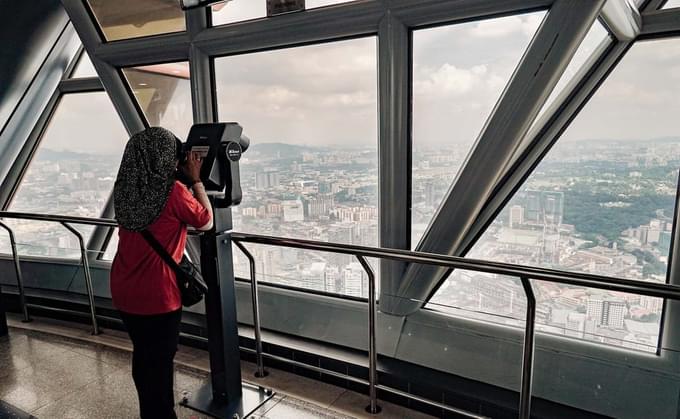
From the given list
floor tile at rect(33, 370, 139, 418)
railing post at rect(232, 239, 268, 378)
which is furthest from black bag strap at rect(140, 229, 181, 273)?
floor tile at rect(33, 370, 139, 418)

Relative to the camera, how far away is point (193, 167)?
2.17 m

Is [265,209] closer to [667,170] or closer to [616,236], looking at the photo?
[616,236]

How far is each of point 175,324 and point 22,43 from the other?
14.3 feet

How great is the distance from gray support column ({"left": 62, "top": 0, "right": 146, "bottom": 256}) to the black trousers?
3061 mm

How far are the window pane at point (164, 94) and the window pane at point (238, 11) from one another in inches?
35.4

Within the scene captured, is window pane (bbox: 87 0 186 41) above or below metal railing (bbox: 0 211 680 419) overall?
above

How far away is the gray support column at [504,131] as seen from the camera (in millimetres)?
2461

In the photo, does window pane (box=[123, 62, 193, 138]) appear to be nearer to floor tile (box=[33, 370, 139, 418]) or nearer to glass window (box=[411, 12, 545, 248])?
glass window (box=[411, 12, 545, 248])

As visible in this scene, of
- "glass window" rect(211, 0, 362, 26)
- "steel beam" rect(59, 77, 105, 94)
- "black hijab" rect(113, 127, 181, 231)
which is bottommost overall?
"black hijab" rect(113, 127, 181, 231)

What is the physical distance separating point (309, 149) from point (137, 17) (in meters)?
2.22

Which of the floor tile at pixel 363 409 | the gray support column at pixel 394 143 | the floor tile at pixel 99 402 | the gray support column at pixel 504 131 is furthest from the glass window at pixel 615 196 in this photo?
the floor tile at pixel 99 402

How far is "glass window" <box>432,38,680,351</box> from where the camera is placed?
2840 mm

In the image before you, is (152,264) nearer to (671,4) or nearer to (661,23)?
(661,23)

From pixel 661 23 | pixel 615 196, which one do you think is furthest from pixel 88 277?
pixel 661 23
